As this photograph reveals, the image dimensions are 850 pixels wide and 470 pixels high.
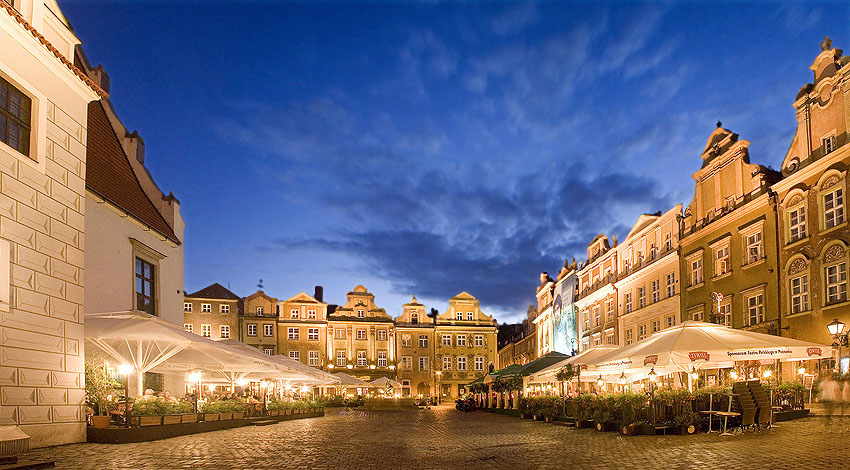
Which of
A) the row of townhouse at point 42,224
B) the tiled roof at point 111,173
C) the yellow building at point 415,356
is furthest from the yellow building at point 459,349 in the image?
the row of townhouse at point 42,224

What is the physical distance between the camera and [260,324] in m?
72.4

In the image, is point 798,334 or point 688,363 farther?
point 798,334

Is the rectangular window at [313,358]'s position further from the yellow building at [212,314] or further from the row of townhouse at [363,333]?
the yellow building at [212,314]

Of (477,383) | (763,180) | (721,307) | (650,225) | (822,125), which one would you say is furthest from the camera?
(477,383)

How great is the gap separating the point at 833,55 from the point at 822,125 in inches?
104

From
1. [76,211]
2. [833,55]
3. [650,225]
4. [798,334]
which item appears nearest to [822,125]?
[833,55]

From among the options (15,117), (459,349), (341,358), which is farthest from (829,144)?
(459,349)

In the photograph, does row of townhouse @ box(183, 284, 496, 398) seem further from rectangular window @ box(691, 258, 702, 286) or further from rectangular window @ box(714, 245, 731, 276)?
rectangular window @ box(714, 245, 731, 276)

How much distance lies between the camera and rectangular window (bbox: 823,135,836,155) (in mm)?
25938

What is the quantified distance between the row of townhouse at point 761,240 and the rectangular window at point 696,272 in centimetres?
6

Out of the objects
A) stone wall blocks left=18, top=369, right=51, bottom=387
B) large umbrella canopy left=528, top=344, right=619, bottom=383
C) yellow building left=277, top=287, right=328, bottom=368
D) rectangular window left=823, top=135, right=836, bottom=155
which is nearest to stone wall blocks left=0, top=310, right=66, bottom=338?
stone wall blocks left=18, top=369, right=51, bottom=387

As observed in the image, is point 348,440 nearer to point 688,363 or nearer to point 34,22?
point 688,363

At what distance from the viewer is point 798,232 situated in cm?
2759

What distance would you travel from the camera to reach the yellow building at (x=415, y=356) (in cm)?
7819
